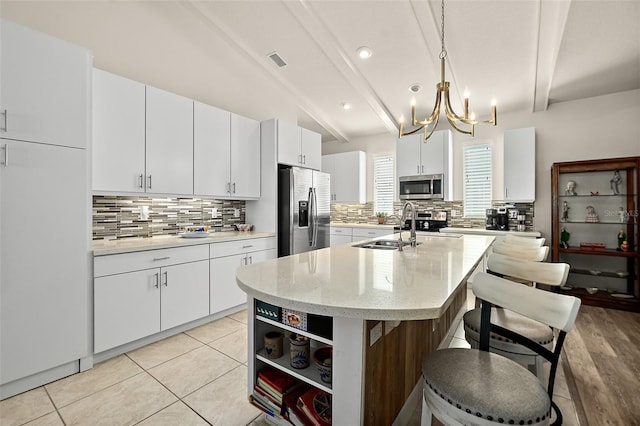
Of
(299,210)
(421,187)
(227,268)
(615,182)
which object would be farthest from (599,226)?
(227,268)

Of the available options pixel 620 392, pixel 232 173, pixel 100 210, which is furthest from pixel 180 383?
pixel 620 392

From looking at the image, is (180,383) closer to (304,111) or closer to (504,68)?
(304,111)

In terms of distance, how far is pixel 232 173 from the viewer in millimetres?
3635

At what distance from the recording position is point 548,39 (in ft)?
9.46

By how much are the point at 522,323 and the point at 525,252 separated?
31.9 inches

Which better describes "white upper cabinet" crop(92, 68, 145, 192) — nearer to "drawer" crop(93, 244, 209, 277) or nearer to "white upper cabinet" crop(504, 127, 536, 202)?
"drawer" crop(93, 244, 209, 277)

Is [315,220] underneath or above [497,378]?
above

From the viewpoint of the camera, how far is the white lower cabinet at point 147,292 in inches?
89.8

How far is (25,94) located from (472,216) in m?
5.47

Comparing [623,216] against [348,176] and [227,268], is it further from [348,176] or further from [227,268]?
[227,268]

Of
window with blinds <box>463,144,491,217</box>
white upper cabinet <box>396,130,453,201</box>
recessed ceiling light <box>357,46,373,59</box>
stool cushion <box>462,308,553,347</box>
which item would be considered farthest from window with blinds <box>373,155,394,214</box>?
stool cushion <box>462,308,553,347</box>

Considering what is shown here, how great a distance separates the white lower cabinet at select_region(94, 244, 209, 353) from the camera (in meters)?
2.28

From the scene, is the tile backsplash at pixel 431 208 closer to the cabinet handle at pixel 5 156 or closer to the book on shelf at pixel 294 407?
the book on shelf at pixel 294 407

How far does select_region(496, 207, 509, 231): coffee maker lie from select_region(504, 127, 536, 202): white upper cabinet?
0.72 ft
